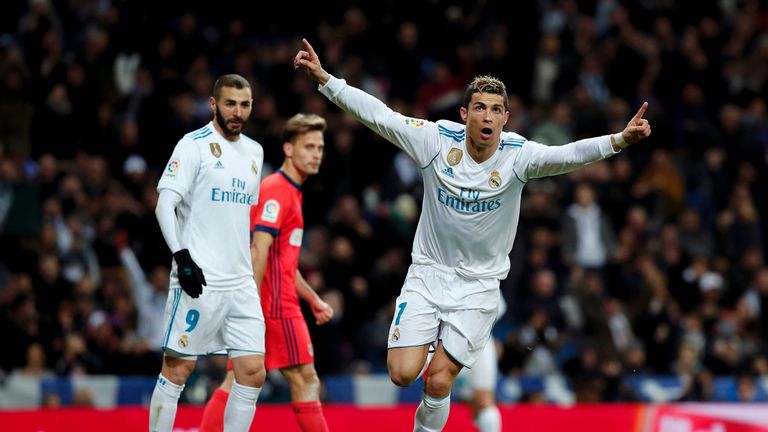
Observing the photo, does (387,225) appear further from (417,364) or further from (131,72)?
(417,364)

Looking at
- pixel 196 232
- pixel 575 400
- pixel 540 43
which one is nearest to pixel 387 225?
pixel 575 400

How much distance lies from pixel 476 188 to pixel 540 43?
9702 mm

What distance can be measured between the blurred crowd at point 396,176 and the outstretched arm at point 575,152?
197 inches

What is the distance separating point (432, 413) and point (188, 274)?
1717mm

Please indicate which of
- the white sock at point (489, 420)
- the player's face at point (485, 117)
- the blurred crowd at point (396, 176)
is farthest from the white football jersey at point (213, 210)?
the blurred crowd at point (396, 176)

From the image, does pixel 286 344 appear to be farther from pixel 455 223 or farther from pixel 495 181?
pixel 495 181

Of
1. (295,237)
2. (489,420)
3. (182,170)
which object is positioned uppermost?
(182,170)

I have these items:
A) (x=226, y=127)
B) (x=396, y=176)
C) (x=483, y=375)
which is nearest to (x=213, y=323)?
(x=226, y=127)

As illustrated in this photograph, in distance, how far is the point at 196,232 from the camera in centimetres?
820

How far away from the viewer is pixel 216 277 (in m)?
8.21

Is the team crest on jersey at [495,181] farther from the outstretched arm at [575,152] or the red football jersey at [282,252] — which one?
the red football jersey at [282,252]

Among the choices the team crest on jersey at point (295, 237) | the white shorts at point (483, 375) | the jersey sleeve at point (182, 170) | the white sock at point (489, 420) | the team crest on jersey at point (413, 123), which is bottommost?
the white sock at point (489, 420)

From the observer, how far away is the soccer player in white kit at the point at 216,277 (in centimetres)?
815

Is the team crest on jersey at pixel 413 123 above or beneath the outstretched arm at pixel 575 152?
above
